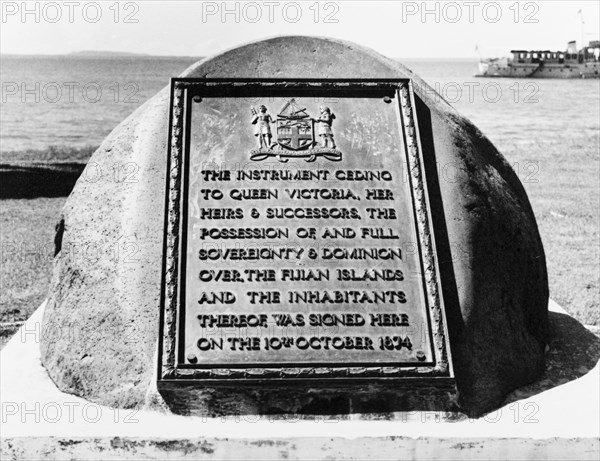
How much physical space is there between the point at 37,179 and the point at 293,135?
29.8 ft

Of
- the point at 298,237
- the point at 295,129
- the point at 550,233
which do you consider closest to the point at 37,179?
the point at 550,233

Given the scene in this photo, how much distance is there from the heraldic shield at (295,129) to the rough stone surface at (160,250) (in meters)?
0.34

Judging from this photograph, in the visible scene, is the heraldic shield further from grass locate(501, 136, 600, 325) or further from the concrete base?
grass locate(501, 136, 600, 325)

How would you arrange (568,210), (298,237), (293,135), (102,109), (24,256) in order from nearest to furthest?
(298,237)
(293,135)
(24,256)
(568,210)
(102,109)

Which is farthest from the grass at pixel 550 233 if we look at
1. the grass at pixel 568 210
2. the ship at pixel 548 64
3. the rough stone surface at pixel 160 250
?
the ship at pixel 548 64

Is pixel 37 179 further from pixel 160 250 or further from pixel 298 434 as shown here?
pixel 298 434

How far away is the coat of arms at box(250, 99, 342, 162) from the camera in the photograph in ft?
11.8

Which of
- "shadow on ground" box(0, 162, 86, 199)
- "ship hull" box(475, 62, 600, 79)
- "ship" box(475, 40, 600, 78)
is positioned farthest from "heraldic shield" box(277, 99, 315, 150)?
"ship hull" box(475, 62, 600, 79)

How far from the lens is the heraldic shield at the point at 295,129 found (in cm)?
361

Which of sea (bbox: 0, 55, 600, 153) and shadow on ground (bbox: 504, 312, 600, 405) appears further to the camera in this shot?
sea (bbox: 0, 55, 600, 153)

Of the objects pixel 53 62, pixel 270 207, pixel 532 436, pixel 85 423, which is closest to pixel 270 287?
pixel 270 207

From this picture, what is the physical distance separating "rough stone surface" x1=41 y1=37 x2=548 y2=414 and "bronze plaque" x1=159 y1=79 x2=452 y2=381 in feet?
0.54

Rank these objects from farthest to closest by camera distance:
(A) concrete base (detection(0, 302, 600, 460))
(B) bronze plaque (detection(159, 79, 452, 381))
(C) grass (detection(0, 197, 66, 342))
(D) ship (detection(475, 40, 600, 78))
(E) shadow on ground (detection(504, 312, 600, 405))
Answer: (D) ship (detection(475, 40, 600, 78))
(C) grass (detection(0, 197, 66, 342))
(E) shadow on ground (detection(504, 312, 600, 405))
(B) bronze plaque (detection(159, 79, 452, 381))
(A) concrete base (detection(0, 302, 600, 460))

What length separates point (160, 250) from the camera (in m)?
3.49
